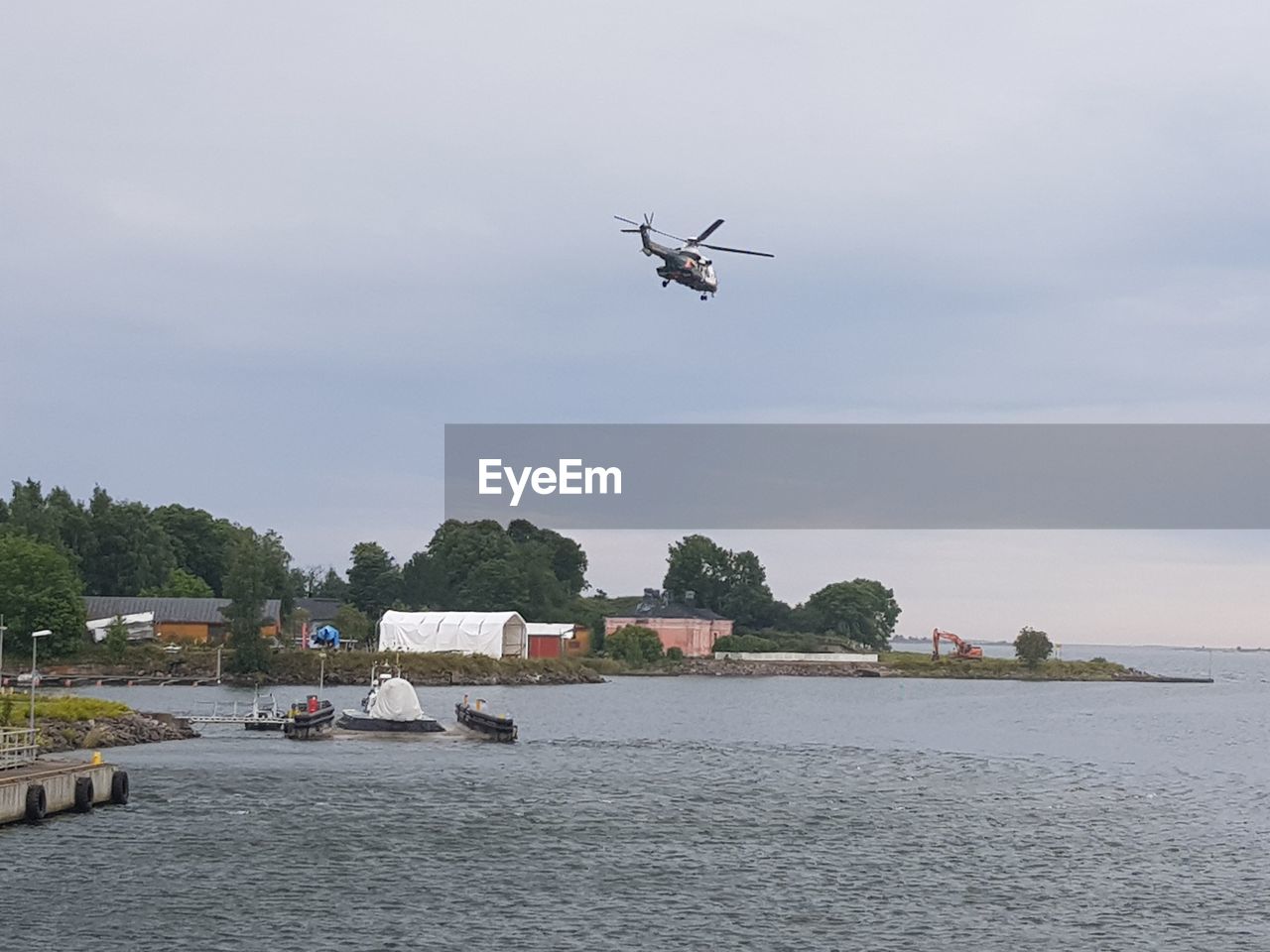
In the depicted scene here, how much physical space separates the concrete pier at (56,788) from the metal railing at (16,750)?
25 centimetres

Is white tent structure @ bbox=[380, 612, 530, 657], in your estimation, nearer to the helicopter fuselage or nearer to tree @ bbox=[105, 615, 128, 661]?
tree @ bbox=[105, 615, 128, 661]

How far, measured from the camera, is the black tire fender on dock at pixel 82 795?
172 feet

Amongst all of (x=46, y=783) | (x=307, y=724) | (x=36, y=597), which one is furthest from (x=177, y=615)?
(x=46, y=783)

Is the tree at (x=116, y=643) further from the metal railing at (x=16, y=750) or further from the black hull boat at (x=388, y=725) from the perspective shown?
the metal railing at (x=16, y=750)

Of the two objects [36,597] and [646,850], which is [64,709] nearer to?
[646,850]

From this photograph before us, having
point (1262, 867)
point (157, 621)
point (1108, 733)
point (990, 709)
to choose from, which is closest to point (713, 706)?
point (990, 709)

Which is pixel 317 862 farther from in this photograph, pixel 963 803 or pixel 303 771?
pixel 963 803

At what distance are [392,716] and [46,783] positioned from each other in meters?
Answer: 39.4

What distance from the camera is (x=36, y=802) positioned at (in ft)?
162

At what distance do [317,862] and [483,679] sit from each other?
118509 mm

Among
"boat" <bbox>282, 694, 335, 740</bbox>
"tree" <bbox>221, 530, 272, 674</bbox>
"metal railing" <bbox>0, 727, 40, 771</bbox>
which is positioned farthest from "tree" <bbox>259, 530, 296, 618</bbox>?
"metal railing" <bbox>0, 727, 40, 771</bbox>

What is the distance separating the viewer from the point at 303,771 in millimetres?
69812

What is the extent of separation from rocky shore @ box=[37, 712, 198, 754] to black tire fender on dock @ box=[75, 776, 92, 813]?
13142mm

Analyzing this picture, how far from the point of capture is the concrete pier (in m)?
48.5
